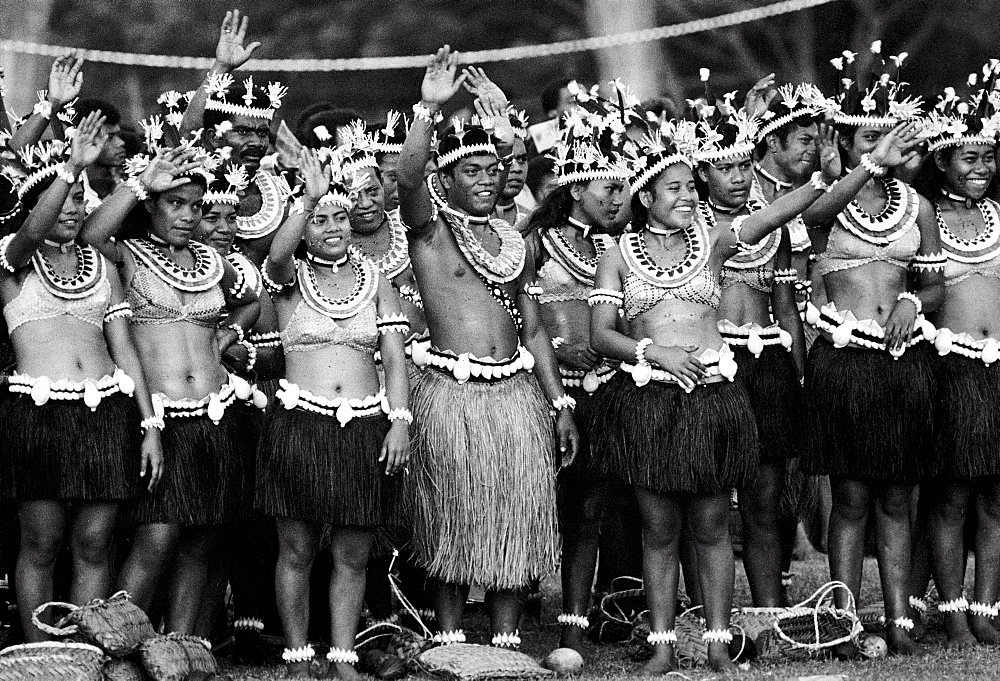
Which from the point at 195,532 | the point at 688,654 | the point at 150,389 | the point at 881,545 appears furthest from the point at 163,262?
the point at 881,545

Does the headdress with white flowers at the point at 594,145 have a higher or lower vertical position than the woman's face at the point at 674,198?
higher

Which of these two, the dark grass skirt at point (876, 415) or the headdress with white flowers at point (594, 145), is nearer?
the dark grass skirt at point (876, 415)

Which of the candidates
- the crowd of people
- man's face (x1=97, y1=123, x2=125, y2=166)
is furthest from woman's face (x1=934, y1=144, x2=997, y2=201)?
man's face (x1=97, y1=123, x2=125, y2=166)

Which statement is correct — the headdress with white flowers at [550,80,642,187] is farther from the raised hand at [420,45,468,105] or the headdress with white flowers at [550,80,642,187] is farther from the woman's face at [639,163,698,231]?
the raised hand at [420,45,468,105]

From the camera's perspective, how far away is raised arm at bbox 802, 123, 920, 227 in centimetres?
577

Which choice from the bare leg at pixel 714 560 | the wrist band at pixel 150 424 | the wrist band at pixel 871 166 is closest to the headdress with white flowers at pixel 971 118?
the wrist band at pixel 871 166

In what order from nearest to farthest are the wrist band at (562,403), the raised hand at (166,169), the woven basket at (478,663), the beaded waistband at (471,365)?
the woven basket at (478,663)
the raised hand at (166,169)
the beaded waistband at (471,365)
the wrist band at (562,403)

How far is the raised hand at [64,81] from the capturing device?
552cm

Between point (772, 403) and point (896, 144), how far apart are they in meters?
1.13

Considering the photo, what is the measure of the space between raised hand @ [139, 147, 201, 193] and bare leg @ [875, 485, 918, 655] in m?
2.88

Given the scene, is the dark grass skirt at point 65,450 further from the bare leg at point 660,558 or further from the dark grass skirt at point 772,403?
the dark grass skirt at point 772,403

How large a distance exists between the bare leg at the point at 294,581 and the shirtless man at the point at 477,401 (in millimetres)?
423

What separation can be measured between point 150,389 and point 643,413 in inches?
68.3

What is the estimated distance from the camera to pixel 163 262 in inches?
225
